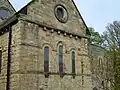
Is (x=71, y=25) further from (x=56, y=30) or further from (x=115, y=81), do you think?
(x=115, y=81)

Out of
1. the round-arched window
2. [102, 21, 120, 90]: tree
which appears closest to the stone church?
[102, 21, 120, 90]: tree

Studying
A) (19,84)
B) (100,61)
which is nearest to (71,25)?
(19,84)

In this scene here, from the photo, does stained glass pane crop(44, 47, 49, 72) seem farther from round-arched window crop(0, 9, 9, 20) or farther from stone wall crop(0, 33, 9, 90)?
round-arched window crop(0, 9, 9, 20)

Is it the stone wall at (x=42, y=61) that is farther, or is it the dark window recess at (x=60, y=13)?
the dark window recess at (x=60, y=13)

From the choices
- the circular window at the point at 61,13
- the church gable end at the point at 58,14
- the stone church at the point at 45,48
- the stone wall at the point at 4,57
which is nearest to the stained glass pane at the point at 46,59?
the stone church at the point at 45,48

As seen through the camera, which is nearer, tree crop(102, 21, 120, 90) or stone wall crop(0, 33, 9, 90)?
stone wall crop(0, 33, 9, 90)

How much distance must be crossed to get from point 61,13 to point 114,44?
33.3 ft

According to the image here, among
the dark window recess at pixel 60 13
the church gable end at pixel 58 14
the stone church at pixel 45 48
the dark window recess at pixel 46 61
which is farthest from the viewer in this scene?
the dark window recess at pixel 60 13

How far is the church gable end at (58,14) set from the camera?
16.7m

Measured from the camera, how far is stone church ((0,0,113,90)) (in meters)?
15.0

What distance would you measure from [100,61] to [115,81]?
560cm

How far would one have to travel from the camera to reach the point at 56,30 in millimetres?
17703

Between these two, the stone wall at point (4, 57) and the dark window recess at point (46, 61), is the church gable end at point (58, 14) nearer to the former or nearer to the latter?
the dark window recess at point (46, 61)

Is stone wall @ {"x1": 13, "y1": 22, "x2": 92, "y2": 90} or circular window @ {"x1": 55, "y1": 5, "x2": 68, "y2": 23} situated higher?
circular window @ {"x1": 55, "y1": 5, "x2": 68, "y2": 23}
